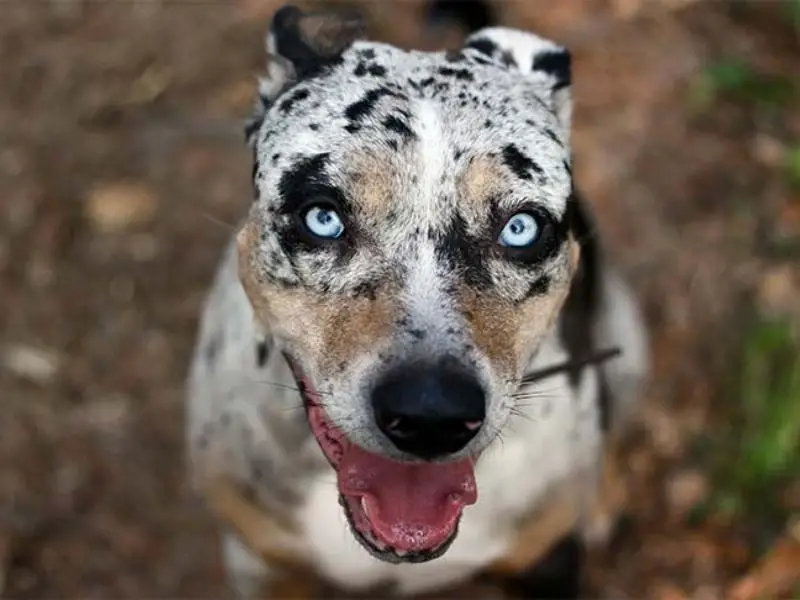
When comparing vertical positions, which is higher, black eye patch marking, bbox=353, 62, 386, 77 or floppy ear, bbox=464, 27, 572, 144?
floppy ear, bbox=464, 27, 572, 144

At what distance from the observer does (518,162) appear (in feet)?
8.37

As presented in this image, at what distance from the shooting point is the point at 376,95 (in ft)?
8.55

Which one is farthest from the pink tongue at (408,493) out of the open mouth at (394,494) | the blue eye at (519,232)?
the blue eye at (519,232)

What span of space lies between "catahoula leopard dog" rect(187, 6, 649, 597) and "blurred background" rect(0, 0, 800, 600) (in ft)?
4.45

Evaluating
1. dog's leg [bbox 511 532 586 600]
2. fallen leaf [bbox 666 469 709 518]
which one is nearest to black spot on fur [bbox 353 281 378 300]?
dog's leg [bbox 511 532 586 600]

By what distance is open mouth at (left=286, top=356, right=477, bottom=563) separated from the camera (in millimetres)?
2518

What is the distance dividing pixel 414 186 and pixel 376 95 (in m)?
0.26

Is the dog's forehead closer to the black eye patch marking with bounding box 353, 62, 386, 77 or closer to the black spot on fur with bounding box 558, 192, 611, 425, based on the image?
the black eye patch marking with bounding box 353, 62, 386, 77

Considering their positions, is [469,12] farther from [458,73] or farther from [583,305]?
[458,73]

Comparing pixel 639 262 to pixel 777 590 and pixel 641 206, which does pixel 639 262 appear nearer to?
pixel 641 206

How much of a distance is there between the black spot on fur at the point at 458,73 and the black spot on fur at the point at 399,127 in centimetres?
22

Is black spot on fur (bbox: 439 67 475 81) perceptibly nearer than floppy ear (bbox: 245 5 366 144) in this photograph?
Yes

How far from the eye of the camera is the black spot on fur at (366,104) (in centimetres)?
256

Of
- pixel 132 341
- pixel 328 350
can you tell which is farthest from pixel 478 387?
pixel 132 341
